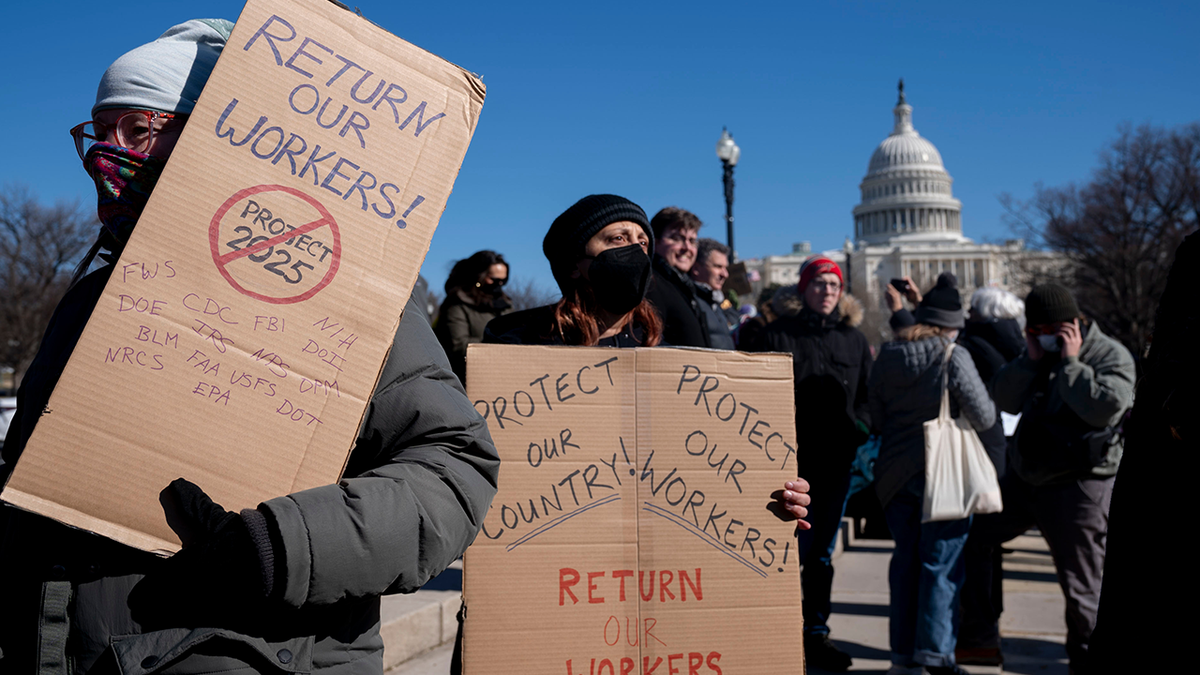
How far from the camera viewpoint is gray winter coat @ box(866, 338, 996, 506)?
430 centimetres

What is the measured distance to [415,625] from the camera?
420 centimetres

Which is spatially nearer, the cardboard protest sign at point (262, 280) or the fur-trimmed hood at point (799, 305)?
the cardboard protest sign at point (262, 280)

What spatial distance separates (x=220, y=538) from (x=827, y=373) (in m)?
4.08

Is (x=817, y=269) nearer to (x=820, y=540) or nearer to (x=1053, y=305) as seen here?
(x=1053, y=305)

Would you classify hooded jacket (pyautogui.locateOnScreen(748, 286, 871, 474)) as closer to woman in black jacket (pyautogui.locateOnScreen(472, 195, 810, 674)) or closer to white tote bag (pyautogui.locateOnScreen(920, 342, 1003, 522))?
white tote bag (pyautogui.locateOnScreen(920, 342, 1003, 522))

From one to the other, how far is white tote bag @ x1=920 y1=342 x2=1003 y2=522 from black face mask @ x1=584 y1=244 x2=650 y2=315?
7.38 feet

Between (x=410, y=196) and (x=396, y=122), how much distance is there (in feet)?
0.42

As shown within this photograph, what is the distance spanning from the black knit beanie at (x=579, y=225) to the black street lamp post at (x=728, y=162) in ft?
38.4

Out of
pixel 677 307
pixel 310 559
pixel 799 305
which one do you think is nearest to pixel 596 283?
pixel 677 307

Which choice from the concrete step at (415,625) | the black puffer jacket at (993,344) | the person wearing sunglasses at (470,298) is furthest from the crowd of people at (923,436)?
the concrete step at (415,625)

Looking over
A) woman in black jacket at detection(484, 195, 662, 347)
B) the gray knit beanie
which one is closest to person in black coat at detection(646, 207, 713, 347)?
woman in black jacket at detection(484, 195, 662, 347)

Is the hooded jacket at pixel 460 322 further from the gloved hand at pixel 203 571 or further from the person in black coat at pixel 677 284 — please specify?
the gloved hand at pixel 203 571

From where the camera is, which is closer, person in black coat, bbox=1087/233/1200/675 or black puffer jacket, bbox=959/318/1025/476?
person in black coat, bbox=1087/233/1200/675

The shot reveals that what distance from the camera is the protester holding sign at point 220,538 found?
3.99ft
